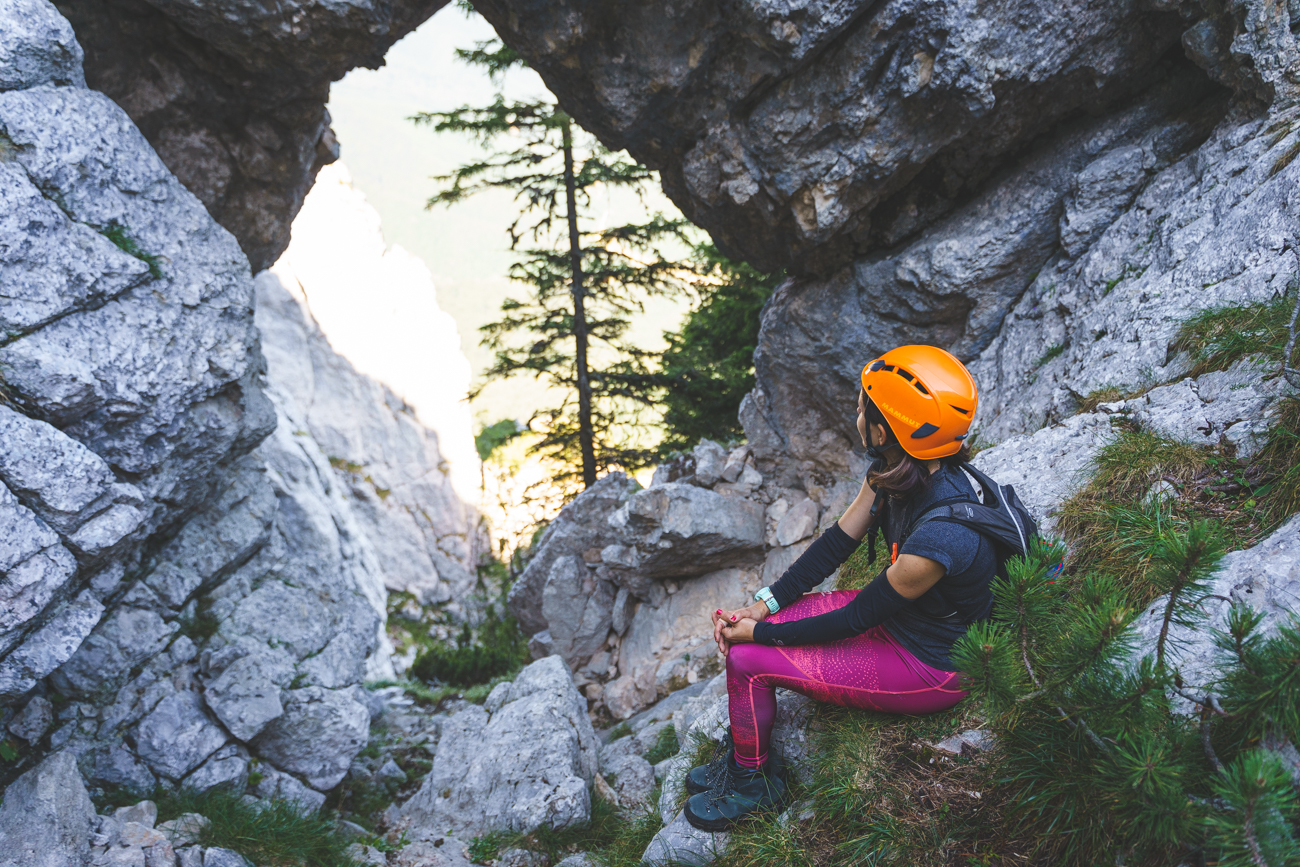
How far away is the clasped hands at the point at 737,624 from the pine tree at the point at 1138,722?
4.16 feet

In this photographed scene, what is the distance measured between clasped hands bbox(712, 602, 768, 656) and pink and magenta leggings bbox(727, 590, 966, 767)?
0.17ft

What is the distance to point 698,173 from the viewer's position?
8.25 metres

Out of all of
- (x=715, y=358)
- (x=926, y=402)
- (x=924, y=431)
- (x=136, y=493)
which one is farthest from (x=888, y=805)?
(x=715, y=358)

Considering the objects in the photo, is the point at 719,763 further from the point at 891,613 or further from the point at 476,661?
the point at 476,661

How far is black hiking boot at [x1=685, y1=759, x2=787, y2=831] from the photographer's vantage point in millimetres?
3604

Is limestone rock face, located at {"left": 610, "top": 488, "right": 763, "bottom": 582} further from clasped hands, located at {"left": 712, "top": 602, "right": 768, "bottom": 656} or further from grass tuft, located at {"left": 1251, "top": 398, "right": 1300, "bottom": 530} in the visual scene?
grass tuft, located at {"left": 1251, "top": 398, "right": 1300, "bottom": 530}

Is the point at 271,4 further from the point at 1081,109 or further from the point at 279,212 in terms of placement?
the point at 1081,109

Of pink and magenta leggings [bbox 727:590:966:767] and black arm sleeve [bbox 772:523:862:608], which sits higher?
black arm sleeve [bbox 772:523:862:608]

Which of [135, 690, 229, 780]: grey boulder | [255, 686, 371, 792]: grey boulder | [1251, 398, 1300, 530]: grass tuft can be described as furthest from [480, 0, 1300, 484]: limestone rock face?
[135, 690, 229, 780]: grey boulder

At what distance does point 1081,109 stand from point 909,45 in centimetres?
216

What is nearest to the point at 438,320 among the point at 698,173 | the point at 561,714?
the point at 698,173

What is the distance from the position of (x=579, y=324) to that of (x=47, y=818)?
1102cm

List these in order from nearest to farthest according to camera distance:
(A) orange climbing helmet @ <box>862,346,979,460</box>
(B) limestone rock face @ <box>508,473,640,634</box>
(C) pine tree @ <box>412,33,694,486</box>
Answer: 1. (A) orange climbing helmet @ <box>862,346,979,460</box>
2. (B) limestone rock face @ <box>508,473,640,634</box>
3. (C) pine tree @ <box>412,33,694,486</box>

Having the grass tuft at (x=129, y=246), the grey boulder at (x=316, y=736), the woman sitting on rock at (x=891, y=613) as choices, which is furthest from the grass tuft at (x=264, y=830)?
the grass tuft at (x=129, y=246)
